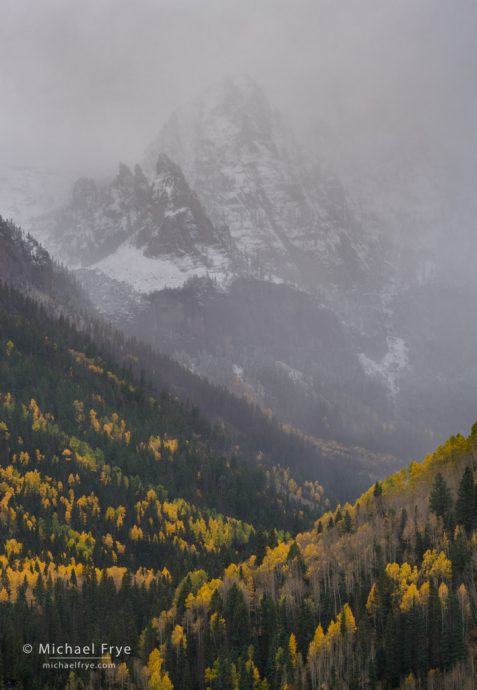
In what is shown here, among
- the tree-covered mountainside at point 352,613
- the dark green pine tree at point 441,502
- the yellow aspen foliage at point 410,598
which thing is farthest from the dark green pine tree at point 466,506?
the yellow aspen foliage at point 410,598

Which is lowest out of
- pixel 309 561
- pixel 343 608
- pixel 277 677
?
pixel 277 677

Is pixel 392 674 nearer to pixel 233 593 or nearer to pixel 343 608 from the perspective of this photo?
pixel 343 608

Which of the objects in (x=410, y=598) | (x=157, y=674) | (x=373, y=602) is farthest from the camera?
(x=373, y=602)

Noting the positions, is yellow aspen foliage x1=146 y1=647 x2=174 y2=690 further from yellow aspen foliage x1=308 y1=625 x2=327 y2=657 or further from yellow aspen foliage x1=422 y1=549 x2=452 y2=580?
yellow aspen foliage x1=422 y1=549 x2=452 y2=580

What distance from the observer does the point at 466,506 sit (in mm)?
154500

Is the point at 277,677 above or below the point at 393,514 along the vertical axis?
below

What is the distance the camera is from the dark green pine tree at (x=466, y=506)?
153m

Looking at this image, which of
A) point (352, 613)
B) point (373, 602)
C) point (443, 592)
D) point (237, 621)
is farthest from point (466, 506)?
point (237, 621)

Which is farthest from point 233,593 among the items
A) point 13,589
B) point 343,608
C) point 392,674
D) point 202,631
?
point 13,589

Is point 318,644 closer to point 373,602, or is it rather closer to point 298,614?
point 373,602

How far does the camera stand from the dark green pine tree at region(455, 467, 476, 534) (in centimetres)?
15312

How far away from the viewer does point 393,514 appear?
172m

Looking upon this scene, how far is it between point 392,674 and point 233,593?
37.3 metres

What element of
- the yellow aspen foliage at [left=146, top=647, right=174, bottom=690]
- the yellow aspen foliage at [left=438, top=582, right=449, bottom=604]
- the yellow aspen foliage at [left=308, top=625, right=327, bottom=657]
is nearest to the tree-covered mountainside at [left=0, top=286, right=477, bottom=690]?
the yellow aspen foliage at [left=146, top=647, right=174, bottom=690]
